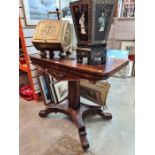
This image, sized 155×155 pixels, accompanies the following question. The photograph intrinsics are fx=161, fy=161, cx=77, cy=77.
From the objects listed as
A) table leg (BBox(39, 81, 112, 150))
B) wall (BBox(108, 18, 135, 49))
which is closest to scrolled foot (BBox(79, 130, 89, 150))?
table leg (BBox(39, 81, 112, 150))

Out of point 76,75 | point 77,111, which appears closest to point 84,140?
point 77,111

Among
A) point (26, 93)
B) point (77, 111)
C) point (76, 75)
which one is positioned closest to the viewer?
point (76, 75)

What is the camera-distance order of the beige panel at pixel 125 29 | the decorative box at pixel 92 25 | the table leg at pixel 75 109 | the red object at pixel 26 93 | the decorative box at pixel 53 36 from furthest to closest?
1. the beige panel at pixel 125 29
2. the red object at pixel 26 93
3. the table leg at pixel 75 109
4. the decorative box at pixel 53 36
5. the decorative box at pixel 92 25

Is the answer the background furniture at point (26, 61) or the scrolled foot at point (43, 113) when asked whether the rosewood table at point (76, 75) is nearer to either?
the scrolled foot at point (43, 113)

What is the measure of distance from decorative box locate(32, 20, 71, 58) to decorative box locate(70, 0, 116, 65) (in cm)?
19

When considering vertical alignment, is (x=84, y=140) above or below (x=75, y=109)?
below

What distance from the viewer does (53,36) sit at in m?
1.32

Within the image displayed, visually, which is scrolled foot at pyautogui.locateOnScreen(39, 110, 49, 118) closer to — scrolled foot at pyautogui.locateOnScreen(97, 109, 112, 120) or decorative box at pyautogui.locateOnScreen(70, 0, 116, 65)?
scrolled foot at pyautogui.locateOnScreen(97, 109, 112, 120)

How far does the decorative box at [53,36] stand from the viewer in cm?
131

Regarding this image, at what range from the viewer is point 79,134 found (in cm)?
146

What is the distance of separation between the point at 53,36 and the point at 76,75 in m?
0.41

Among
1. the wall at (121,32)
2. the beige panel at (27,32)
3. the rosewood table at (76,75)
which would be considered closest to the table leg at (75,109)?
the rosewood table at (76,75)

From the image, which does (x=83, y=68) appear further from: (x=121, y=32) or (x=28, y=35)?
(x=121, y=32)

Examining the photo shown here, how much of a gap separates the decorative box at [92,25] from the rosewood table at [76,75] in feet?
0.32
